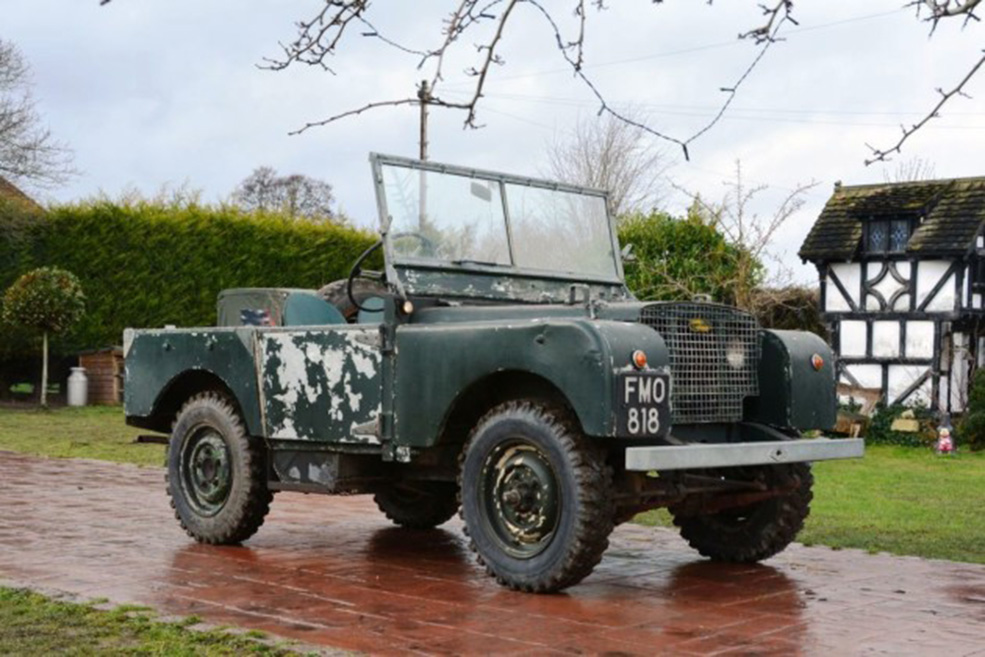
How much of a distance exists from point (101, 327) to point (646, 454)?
19.7 m

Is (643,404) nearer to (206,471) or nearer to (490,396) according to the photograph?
(490,396)

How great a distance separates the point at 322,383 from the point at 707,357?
6.43 feet

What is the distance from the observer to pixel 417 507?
8.52 meters

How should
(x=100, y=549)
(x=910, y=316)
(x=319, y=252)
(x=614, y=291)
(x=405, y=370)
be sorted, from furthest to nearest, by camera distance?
(x=319, y=252)
(x=910, y=316)
(x=614, y=291)
(x=100, y=549)
(x=405, y=370)

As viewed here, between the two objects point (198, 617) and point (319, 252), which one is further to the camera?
point (319, 252)

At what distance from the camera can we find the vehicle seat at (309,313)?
25.0 feet

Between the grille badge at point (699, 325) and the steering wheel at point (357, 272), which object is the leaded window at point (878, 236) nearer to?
the steering wheel at point (357, 272)

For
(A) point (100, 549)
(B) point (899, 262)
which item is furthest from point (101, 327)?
(A) point (100, 549)

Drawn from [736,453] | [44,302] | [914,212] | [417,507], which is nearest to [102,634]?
[736,453]

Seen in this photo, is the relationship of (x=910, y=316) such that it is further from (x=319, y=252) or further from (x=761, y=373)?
(x=761, y=373)

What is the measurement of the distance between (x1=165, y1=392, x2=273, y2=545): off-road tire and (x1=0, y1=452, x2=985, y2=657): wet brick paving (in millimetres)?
168

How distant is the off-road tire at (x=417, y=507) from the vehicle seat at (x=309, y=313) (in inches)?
47.4

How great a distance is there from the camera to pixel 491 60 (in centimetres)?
572

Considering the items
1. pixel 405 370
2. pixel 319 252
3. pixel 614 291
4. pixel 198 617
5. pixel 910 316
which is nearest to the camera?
pixel 198 617
